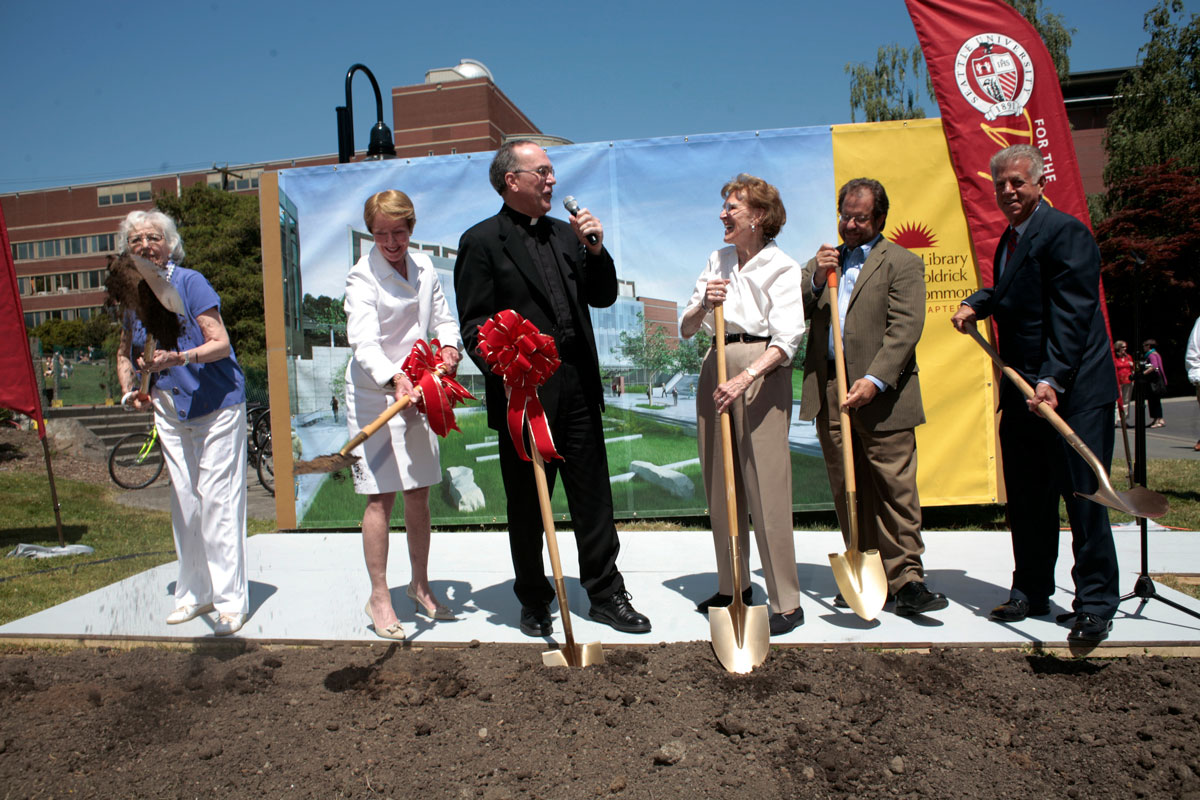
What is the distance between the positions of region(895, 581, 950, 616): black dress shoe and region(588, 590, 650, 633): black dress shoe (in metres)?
1.20

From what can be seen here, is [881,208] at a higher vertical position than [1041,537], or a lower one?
higher

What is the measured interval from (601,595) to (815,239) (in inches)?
134

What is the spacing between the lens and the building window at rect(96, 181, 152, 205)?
2697 inches

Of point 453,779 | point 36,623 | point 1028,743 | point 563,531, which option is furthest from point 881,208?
point 36,623

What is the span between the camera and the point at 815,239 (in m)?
5.95

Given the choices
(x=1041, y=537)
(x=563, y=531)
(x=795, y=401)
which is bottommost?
(x=563, y=531)

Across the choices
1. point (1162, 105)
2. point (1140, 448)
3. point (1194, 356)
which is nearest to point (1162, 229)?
point (1162, 105)

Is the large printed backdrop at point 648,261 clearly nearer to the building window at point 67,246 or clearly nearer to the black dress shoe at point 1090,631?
the black dress shoe at point 1090,631

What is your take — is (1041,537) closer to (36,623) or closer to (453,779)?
(453,779)

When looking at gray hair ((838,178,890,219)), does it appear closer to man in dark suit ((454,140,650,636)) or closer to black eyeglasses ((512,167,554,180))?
man in dark suit ((454,140,650,636))

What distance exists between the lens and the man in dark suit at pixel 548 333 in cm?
357

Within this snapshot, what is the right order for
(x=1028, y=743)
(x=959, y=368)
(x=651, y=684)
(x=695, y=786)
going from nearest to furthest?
(x=695, y=786)
(x=1028, y=743)
(x=651, y=684)
(x=959, y=368)

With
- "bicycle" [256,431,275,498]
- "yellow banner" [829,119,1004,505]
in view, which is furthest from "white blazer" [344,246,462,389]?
"bicycle" [256,431,275,498]

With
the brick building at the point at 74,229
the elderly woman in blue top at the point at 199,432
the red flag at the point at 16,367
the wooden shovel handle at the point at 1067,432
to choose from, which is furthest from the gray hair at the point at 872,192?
the brick building at the point at 74,229
